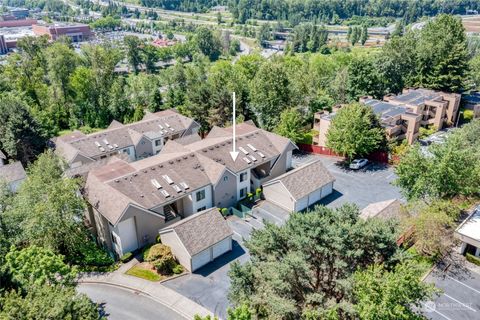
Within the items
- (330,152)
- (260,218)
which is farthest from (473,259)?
(330,152)

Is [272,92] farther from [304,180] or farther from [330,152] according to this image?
[304,180]

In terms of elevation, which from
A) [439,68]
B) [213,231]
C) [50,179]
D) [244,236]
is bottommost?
[244,236]

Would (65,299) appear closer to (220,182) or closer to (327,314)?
(327,314)

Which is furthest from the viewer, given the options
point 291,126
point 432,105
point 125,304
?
point 432,105

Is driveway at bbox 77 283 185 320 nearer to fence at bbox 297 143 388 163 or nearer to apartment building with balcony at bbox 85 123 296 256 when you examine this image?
apartment building with balcony at bbox 85 123 296 256

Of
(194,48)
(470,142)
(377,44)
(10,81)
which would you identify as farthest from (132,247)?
(377,44)

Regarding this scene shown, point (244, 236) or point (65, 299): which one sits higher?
point (65, 299)

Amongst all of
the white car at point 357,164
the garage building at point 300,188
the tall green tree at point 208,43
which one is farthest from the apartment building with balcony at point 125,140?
the tall green tree at point 208,43
